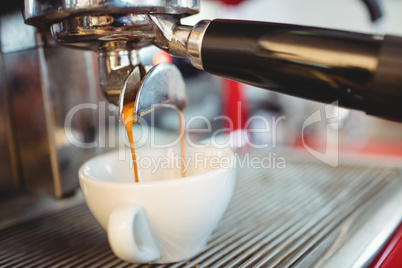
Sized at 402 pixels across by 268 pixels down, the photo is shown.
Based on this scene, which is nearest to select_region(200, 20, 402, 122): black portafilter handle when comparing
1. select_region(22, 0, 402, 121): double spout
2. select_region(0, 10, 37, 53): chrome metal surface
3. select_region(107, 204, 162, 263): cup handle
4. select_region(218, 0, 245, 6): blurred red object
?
select_region(22, 0, 402, 121): double spout

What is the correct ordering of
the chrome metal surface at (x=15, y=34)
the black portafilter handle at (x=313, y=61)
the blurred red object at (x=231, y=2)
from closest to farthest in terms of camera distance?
the black portafilter handle at (x=313, y=61) < the chrome metal surface at (x=15, y=34) < the blurred red object at (x=231, y=2)

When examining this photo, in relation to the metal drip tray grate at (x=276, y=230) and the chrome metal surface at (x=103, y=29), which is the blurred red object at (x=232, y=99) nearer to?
the metal drip tray grate at (x=276, y=230)

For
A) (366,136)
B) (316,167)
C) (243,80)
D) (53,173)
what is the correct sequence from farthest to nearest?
(366,136) → (316,167) → (53,173) → (243,80)

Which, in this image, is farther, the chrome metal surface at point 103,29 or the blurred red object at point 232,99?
the blurred red object at point 232,99

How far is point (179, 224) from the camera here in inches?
10.5

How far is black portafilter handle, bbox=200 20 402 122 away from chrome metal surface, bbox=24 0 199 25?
0.03 metres

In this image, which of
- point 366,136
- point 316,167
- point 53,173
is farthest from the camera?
point 366,136

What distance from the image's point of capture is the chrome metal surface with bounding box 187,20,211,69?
0.24 m

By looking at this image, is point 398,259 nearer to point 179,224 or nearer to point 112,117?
point 179,224

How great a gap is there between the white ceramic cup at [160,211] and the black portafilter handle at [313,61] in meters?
0.09

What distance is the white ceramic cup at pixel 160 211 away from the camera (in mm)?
242

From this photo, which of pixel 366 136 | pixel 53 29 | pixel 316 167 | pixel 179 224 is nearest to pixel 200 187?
pixel 179 224

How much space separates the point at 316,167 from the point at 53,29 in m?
0.39

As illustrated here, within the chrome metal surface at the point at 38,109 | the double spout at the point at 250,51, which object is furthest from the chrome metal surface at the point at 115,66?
the chrome metal surface at the point at 38,109
